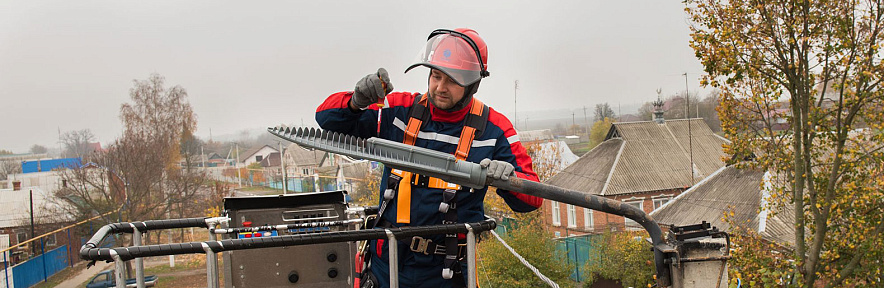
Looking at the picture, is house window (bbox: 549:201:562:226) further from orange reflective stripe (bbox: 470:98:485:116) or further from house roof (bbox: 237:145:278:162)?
house roof (bbox: 237:145:278:162)

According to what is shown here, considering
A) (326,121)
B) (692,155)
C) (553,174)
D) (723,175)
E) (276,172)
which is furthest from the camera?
(276,172)

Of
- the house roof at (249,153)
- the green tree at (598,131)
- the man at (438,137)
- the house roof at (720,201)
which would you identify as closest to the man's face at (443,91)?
the man at (438,137)

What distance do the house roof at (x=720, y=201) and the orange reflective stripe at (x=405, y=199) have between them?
24.9m

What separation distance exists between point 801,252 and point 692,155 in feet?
86.5

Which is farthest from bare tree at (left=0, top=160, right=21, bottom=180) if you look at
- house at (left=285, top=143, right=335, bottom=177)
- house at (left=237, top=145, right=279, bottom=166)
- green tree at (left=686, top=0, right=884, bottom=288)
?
green tree at (left=686, top=0, right=884, bottom=288)

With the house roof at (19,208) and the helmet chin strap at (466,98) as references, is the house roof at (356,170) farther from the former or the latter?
the helmet chin strap at (466,98)

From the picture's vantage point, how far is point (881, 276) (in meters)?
16.0

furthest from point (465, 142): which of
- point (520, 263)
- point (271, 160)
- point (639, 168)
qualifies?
point (271, 160)

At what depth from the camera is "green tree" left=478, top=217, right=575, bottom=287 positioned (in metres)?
25.2

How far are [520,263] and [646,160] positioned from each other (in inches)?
753

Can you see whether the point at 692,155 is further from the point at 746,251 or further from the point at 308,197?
the point at 308,197

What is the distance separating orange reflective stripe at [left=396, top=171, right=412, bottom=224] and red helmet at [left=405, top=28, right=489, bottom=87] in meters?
0.66

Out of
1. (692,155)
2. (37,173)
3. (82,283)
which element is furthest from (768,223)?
(37,173)

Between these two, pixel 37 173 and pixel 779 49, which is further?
pixel 37 173
